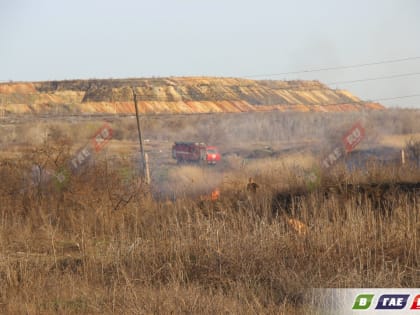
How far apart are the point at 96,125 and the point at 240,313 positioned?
180 feet

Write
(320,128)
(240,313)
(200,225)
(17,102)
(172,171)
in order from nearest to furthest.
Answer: (240,313) → (200,225) → (172,171) → (320,128) → (17,102)

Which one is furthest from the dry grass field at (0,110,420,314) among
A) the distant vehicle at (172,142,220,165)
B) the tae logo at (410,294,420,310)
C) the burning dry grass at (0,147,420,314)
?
the distant vehicle at (172,142,220,165)

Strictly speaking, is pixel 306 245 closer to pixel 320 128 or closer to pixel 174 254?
pixel 174 254

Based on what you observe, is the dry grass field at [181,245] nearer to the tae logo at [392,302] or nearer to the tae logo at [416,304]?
the tae logo at [392,302]

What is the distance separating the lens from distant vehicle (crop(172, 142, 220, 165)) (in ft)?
133

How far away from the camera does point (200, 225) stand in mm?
11484

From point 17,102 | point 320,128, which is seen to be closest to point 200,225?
point 320,128

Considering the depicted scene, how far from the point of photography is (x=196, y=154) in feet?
136

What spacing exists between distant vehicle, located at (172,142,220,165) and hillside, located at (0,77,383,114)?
35.9 metres

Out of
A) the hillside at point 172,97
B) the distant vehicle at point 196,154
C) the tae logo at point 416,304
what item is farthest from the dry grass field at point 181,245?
the hillside at point 172,97

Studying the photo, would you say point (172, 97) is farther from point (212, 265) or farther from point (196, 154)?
point (212, 265)

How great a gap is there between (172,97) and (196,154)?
54956 mm

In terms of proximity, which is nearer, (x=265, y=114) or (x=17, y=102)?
(x=265, y=114)

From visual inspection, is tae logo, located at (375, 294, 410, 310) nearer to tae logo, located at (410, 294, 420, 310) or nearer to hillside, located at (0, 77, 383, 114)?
tae logo, located at (410, 294, 420, 310)
